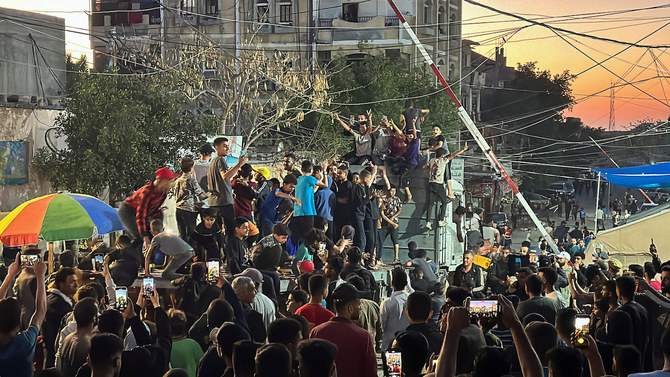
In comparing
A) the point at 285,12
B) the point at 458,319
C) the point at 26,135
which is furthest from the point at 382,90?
the point at 458,319

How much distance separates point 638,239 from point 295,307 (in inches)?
602

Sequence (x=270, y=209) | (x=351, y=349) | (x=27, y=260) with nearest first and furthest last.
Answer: (x=351, y=349) → (x=27, y=260) → (x=270, y=209)

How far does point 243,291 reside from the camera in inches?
324

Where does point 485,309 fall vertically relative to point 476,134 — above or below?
below

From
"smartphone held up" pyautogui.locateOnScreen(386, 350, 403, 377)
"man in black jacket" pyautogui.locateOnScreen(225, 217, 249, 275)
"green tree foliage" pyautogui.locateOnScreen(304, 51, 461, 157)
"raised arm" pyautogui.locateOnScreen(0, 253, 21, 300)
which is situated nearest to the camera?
"smartphone held up" pyautogui.locateOnScreen(386, 350, 403, 377)

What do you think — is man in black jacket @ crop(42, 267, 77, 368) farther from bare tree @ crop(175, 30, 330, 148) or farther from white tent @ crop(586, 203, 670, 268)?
bare tree @ crop(175, 30, 330, 148)

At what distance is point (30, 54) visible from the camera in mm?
31625

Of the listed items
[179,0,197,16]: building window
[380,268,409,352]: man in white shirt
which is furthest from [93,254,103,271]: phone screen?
[179,0,197,16]: building window

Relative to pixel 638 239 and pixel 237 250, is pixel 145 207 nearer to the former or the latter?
pixel 237 250

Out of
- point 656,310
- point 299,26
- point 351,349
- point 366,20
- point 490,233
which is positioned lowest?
point 490,233

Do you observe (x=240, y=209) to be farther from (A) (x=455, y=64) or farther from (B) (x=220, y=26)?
(A) (x=455, y=64)

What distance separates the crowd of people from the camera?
557cm

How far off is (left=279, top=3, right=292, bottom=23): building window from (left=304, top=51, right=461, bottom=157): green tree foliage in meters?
3.38

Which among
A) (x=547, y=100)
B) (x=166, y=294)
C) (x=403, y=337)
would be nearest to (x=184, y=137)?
(x=166, y=294)
